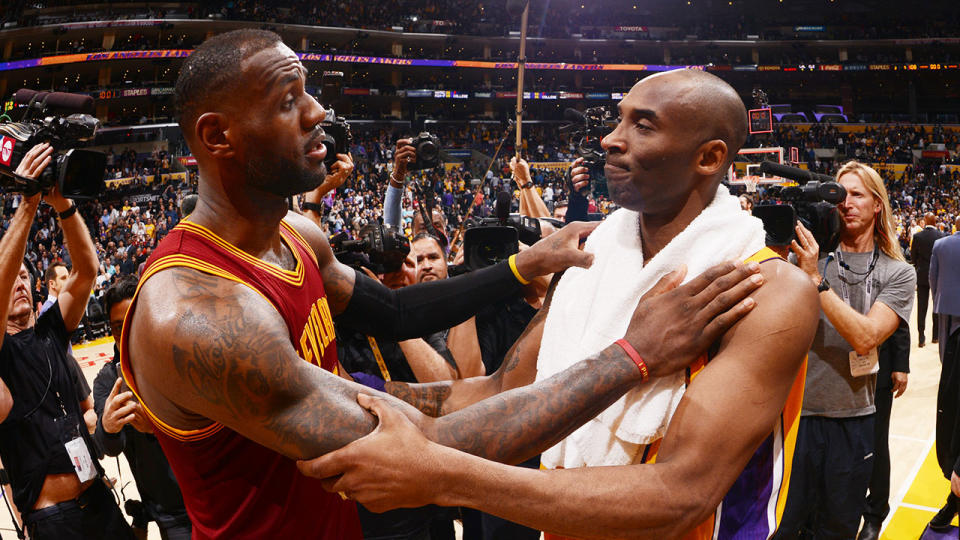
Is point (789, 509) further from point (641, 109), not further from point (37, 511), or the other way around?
point (37, 511)

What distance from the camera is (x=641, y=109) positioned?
1885 mm

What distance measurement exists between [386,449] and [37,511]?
2513 millimetres

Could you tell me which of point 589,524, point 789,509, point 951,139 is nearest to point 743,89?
point 951,139

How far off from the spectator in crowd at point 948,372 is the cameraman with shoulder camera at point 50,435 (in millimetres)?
4109

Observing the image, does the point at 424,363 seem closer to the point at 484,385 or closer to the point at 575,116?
the point at 484,385

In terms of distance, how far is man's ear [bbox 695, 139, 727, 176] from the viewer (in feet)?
6.12

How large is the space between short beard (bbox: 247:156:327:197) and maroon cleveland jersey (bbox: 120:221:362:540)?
0.61ft

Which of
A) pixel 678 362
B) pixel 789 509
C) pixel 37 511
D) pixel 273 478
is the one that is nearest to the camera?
pixel 678 362

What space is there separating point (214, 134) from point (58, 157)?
4.55 ft

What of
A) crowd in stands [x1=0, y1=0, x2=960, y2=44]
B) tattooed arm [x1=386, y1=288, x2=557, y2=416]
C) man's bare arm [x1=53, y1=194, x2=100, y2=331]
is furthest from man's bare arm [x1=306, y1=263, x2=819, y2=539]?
crowd in stands [x1=0, y1=0, x2=960, y2=44]

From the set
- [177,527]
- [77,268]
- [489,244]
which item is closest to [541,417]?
[489,244]

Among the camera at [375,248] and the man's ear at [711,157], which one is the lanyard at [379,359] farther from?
the man's ear at [711,157]

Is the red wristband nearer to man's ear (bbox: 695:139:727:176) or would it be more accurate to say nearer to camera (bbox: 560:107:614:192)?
man's ear (bbox: 695:139:727:176)

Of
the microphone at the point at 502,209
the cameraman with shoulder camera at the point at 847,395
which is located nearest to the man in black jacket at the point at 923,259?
the cameraman with shoulder camera at the point at 847,395
